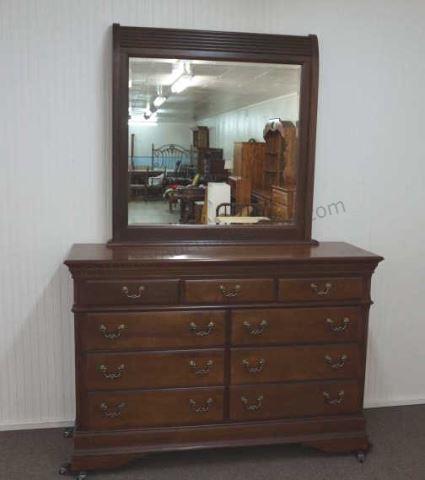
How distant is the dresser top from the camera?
243cm

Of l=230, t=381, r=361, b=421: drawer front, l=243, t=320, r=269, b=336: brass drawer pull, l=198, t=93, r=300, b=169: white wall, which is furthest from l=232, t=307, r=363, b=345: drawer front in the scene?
l=198, t=93, r=300, b=169: white wall

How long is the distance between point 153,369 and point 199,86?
1.36 meters

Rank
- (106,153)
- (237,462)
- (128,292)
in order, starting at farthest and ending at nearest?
(106,153) < (237,462) < (128,292)

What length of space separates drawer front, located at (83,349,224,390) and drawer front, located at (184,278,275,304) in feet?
0.81

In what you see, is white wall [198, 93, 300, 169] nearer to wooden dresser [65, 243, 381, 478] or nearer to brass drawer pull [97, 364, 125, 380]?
wooden dresser [65, 243, 381, 478]

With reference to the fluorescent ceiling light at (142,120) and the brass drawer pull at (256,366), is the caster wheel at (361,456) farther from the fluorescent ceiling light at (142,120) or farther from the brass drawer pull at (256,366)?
the fluorescent ceiling light at (142,120)

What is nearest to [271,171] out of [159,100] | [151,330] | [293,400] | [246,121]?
[246,121]

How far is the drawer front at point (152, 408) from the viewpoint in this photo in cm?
249

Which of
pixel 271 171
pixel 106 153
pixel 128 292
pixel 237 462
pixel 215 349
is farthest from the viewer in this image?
pixel 271 171

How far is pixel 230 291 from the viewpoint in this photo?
2498 millimetres

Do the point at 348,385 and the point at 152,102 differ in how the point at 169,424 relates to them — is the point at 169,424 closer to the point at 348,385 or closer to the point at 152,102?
the point at 348,385

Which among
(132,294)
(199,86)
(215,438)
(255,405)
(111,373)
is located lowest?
(215,438)

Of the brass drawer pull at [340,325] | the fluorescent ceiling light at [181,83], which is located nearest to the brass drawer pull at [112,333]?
the brass drawer pull at [340,325]

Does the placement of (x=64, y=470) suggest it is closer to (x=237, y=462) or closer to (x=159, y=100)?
(x=237, y=462)
